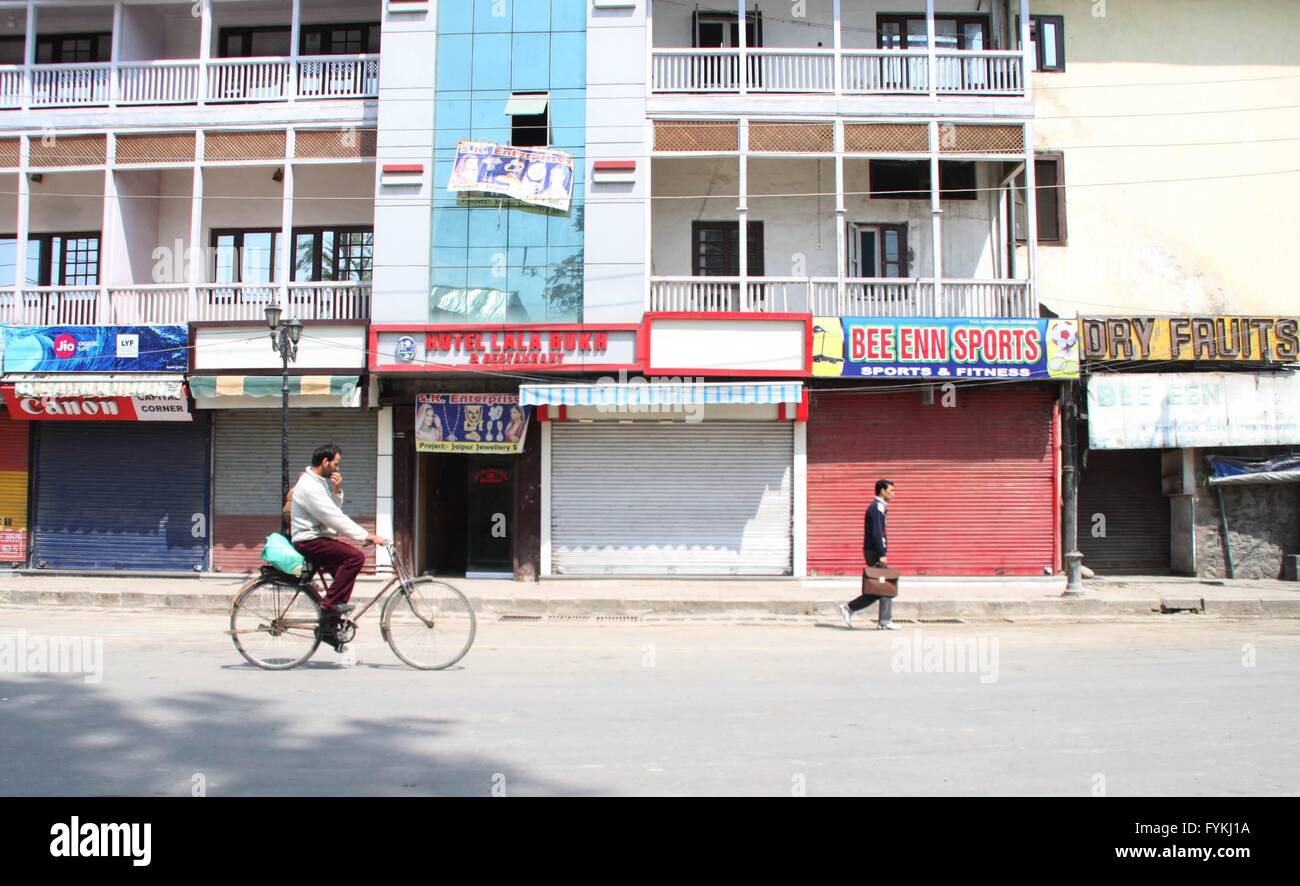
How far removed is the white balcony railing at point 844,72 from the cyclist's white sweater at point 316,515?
1177 cm

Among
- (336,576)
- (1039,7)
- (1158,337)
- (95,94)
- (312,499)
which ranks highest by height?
(1039,7)

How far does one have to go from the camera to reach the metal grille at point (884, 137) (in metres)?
16.9

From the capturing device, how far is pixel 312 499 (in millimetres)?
7738

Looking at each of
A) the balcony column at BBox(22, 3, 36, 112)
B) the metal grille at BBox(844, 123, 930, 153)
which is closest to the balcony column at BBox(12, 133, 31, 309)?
the balcony column at BBox(22, 3, 36, 112)

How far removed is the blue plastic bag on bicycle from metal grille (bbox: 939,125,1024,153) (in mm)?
13379

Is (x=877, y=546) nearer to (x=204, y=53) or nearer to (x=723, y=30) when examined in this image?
(x=723, y=30)

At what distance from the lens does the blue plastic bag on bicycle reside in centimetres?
781

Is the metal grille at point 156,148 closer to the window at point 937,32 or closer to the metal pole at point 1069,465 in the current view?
the window at point 937,32

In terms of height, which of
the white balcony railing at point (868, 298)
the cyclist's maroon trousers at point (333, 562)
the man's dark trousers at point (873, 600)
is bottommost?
the man's dark trousers at point (873, 600)

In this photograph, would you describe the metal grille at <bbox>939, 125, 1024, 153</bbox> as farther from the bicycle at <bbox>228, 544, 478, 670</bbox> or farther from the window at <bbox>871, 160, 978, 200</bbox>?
the bicycle at <bbox>228, 544, 478, 670</bbox>

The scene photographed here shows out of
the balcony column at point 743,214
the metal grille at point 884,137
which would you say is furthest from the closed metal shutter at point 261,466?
the metal grille at point 884,137
